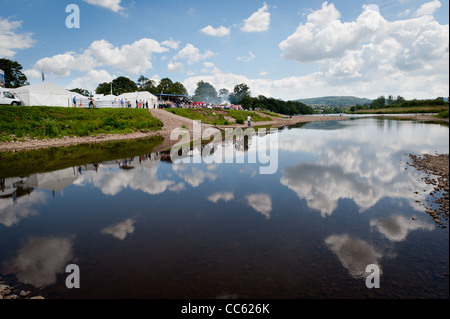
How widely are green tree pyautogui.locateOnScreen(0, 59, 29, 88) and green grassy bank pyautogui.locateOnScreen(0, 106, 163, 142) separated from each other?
75121 millimetres

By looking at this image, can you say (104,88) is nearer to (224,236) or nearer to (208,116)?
(208,116)

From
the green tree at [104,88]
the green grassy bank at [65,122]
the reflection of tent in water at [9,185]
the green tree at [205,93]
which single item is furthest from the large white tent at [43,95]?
the green tree at [205,93]

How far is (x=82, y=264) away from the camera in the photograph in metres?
7.48

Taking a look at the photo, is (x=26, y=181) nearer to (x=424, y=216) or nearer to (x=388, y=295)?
(x=388, y=295)

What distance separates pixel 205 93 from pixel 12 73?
369ft

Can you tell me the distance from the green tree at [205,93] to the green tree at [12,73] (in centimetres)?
10031

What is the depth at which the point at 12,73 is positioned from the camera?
302 ft

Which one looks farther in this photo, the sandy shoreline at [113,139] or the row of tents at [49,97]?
the row of tents at [49,97]

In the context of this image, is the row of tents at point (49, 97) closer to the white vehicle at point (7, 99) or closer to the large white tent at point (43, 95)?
the large white tent at point (43, 95)

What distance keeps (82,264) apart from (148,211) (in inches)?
167

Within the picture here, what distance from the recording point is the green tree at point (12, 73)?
89812 millimetres

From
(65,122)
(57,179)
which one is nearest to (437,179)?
(57,179)

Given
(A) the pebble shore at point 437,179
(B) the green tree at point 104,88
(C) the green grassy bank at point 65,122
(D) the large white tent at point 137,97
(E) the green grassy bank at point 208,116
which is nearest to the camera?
(A) the pebble shore at point 437,179

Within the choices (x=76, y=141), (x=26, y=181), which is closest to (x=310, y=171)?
(x=26, y=181)
